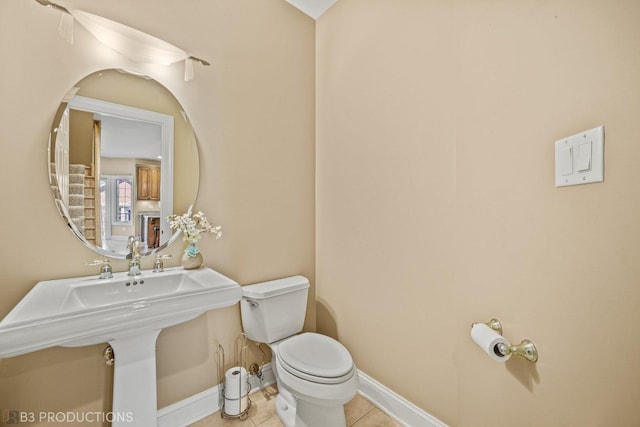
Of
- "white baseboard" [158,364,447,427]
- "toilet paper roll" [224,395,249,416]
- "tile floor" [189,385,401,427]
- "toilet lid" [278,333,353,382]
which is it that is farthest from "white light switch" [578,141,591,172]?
"toilet paper roll" [224,395,249,416]

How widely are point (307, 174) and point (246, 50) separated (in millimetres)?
900

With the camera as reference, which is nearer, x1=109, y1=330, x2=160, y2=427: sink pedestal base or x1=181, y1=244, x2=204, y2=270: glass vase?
x1=109, y1=330, x2=160, y2=427: sink pedestal base

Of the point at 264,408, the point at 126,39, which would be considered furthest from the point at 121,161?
the point at 264,408

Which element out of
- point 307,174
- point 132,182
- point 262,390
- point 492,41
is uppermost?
point 492,41

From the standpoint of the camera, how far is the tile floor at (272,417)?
4.62 feet

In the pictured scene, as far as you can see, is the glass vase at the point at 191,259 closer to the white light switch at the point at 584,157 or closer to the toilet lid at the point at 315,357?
the toilet lid at the point at 315,357

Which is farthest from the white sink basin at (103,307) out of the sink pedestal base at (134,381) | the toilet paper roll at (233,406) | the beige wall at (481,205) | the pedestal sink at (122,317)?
the beige wall at (481,205)

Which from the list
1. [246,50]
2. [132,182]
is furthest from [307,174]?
[132,182]

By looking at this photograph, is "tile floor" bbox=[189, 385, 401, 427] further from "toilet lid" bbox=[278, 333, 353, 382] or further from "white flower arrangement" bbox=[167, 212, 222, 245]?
"white flower arrangement" bbox=[167, 212, 222, 245]

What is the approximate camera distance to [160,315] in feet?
3.06

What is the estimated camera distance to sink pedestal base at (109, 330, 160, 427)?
101 centimetres

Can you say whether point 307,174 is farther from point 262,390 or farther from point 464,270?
point 262,390

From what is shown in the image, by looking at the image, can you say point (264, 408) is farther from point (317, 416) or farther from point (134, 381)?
point (134, 381)

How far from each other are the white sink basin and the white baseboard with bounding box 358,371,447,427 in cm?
107
